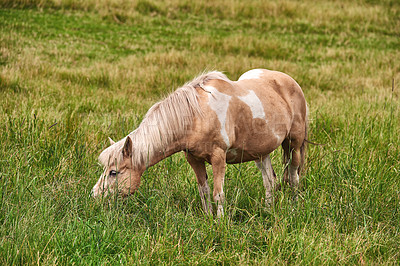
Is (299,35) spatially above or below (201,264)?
below

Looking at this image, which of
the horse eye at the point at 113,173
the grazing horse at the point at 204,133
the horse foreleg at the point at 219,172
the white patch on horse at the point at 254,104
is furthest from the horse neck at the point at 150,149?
the white patch on horse at the point at 254,104

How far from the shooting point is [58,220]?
138 inches

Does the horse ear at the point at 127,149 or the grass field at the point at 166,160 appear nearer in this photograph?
the grass field at the point at 166,160

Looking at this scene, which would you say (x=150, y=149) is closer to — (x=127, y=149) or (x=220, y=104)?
(x=127, y=149)

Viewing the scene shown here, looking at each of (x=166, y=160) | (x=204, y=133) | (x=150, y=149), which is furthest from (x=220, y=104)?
(x=166, y=160)

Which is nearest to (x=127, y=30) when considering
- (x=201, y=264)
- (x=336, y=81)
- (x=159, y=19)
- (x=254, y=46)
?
(x=159, y=19)

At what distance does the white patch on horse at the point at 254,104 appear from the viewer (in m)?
3.90

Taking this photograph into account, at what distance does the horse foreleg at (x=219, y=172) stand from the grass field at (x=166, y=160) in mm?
129

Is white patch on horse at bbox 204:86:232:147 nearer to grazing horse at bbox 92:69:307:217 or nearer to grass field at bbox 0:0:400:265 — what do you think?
grazing horse at bbox 92:69:307:217

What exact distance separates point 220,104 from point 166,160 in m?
1.35

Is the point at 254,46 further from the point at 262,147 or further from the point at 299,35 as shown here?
the point at 262,147

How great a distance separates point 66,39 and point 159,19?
4751 millimetres

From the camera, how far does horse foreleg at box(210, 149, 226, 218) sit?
3.62 meters

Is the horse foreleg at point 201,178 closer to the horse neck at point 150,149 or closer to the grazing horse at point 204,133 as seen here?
the grazing horse at point 204,133
